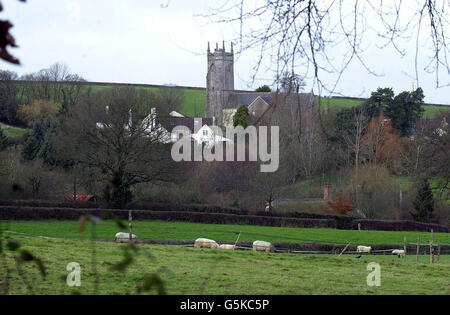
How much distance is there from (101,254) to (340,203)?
35724 mm

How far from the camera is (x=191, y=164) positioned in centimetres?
5050

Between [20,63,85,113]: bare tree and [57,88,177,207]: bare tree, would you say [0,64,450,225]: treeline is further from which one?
[20,63,85,113]: bare tree

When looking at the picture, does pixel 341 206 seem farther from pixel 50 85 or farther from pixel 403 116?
pixel 50 85

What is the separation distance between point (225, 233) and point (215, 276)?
82.0 ft

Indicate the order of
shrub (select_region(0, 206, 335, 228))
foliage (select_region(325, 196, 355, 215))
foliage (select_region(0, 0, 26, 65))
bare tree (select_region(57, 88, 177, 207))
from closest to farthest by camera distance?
foliage (select_region(0, 0, 26, 65))
shrub (select_region(0, 206, 335, 228))
bare tree (select_region(57, 88, 177, 207))
foliage (select_region(325, 196, 355, 215))

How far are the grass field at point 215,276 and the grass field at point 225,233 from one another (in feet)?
55.0

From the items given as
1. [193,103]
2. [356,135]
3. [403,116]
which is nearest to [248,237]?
[356,135]

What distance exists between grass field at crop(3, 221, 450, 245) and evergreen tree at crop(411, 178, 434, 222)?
5.61m

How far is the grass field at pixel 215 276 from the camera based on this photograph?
8336mm

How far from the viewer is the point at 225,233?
3525cm

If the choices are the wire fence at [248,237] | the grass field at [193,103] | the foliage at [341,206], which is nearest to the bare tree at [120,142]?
the wire fence at [248,237]

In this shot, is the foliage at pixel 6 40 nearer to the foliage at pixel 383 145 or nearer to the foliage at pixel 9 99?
the foliage at pixel 383 145

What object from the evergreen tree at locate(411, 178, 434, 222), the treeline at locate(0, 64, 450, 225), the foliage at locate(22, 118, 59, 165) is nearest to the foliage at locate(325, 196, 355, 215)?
the treeline at locate(0, 64, 450, 225)

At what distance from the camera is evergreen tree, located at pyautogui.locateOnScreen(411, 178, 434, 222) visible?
150ft
